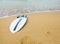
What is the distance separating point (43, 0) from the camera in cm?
139

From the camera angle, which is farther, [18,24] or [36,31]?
A: [18,24]

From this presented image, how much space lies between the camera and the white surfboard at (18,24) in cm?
85

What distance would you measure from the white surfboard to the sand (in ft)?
0.09

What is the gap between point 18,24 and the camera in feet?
2.93

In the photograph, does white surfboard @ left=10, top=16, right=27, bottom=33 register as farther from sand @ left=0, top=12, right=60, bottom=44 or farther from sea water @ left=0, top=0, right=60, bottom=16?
sea water @ left=0, top=0, right=60, bottom=16

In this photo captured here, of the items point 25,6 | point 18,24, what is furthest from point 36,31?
point 25,6

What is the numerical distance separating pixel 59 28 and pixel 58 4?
1.99 ft

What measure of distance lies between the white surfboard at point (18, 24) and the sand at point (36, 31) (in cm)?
3

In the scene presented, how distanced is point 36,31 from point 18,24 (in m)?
0.17

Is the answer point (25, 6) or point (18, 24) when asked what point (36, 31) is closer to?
point (18, 24)

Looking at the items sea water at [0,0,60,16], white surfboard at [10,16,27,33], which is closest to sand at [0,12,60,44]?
white surfboard at [10,16,27,33]

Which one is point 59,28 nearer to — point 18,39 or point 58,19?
point 58,19

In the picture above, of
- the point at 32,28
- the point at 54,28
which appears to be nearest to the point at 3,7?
the point at 32,28

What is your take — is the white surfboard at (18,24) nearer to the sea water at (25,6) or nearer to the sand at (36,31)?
the sand at (36,31)
